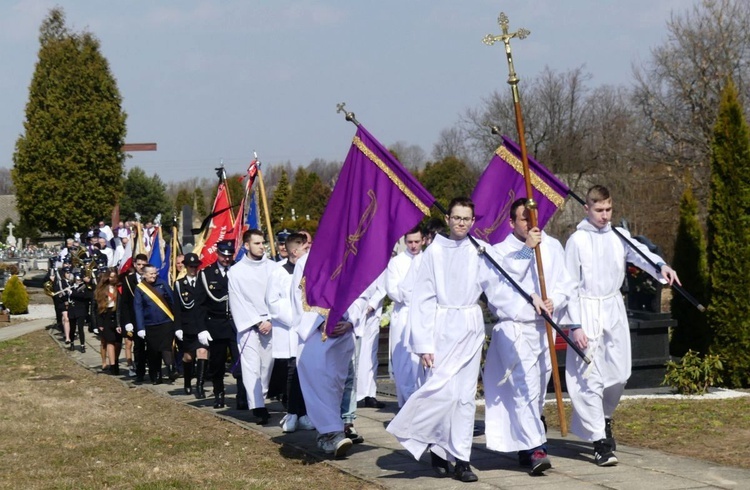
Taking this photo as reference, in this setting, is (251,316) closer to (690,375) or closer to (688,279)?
(690,375)

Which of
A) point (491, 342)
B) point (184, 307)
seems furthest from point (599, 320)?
point (184, 307)

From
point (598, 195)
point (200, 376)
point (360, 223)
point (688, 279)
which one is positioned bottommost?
point (200, 376)

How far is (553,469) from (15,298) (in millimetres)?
28082

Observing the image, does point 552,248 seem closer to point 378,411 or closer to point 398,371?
point 398,371

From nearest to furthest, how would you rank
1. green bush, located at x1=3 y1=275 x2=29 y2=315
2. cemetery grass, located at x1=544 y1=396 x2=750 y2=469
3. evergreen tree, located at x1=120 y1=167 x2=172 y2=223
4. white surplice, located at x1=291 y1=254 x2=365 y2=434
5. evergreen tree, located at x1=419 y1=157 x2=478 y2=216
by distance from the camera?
cemetery grass, located at x1=544 y1=396 x2=750 y2=469
white surplice, located at x1=291 y1=254 x2=365 y2=434
green bush, located at x1=3 y1=275 x2=29 y2=315
evergreen tree, located at x1=419 y1=157 x2=478 y2=216
evergreen tree, located at x1=120 y1=167 x2=172 y2=223


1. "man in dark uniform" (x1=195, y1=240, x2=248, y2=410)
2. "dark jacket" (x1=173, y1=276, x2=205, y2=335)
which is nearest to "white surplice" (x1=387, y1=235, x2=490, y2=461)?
"man in dark uniform" (x1=195, y1=240, x2=248, y2=410)

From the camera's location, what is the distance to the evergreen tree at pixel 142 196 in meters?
76.8

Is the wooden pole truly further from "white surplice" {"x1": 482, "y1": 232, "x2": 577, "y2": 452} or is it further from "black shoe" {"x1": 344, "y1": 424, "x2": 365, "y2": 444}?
"white surplice" {"x1": 482, "y1": 232, "x2": 577, "y2": 452}

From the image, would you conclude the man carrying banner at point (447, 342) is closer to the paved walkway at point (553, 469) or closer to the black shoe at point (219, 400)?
the paved walkway at point (553, 469)

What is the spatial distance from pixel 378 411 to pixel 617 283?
3990mm

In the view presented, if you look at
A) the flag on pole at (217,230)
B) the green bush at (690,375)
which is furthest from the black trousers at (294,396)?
the flag on pole at (217,230)

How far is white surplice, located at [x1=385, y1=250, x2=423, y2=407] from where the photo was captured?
10.7m

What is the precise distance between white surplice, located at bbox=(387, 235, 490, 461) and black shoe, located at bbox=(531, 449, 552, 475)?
1.56 ft

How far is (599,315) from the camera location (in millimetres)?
8531
